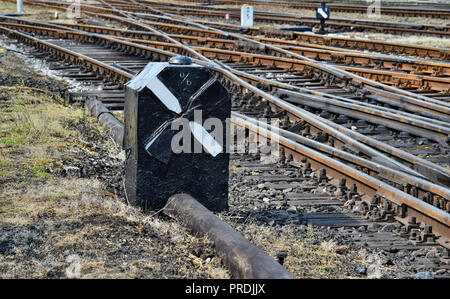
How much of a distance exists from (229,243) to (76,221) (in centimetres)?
149

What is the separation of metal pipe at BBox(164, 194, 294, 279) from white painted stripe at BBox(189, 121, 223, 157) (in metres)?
0.46

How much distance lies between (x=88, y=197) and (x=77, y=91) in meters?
7.24

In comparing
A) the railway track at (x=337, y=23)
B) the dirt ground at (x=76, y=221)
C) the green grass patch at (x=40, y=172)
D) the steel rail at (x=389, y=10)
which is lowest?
the dirt ground at (x=76, y=221)

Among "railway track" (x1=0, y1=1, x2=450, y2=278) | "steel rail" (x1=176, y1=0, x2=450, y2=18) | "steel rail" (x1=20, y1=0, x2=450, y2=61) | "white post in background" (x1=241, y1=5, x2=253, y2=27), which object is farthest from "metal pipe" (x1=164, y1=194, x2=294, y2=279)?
"steel rail" (x1=176, y1=0, x2=450, y2=18)

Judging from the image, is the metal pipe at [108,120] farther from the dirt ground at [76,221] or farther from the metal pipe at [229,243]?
the metal pipe at [229,243]

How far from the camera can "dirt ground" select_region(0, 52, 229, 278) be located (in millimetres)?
5012

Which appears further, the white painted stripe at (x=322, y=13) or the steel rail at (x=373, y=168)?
the white painted stripe at (x=322, y=13)

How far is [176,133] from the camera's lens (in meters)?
6.25

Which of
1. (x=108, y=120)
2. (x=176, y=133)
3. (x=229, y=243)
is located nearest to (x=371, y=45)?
(x=108, y=120)

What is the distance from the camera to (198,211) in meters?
5.89

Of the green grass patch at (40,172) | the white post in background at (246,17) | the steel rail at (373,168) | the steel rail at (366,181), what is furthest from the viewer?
the white post in background at (246,17)

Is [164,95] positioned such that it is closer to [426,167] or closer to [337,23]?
[426,167]

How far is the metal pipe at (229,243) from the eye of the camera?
15.2 feet

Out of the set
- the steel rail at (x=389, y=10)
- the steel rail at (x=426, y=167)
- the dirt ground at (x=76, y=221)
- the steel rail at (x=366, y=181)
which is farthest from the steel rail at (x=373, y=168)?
the steel rail at (x=389, y=10)
